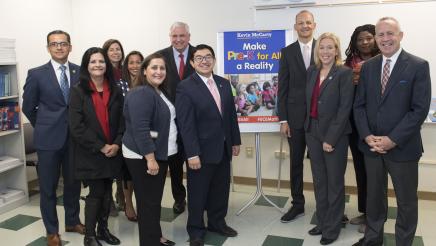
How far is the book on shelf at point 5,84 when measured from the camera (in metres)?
4.07

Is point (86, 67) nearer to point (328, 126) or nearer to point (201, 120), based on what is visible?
point (201, 120)

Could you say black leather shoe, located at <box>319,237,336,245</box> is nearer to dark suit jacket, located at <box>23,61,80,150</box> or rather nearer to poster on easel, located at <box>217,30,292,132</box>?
poster on easel, located at <box>217,30,292,132</box>

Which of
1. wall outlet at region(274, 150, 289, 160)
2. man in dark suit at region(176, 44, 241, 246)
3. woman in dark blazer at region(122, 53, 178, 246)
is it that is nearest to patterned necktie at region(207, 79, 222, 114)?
man in dark suit at region(176, 44, 241, 246)

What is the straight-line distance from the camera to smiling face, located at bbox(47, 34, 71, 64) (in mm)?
3170

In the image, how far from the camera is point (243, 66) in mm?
3740

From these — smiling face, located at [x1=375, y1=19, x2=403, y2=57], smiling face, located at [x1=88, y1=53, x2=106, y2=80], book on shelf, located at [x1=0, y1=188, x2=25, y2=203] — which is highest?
smiling face, located at [x1=375, y1=19, x2=403, y2=57]

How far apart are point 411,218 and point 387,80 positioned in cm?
92

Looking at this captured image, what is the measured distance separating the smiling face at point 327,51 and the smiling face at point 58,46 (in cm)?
194

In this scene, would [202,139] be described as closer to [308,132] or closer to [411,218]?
[308,132]

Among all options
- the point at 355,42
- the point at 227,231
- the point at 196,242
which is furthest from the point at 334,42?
the point at 196,242

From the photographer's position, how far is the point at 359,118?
2.84 meters

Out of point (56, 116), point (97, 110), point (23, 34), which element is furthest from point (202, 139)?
point (23, 34)

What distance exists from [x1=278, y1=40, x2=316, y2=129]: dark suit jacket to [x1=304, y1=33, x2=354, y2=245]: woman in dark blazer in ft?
0.68

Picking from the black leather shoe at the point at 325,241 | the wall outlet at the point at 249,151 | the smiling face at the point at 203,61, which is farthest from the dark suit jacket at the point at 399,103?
the wall outlet at the point at 249,151
